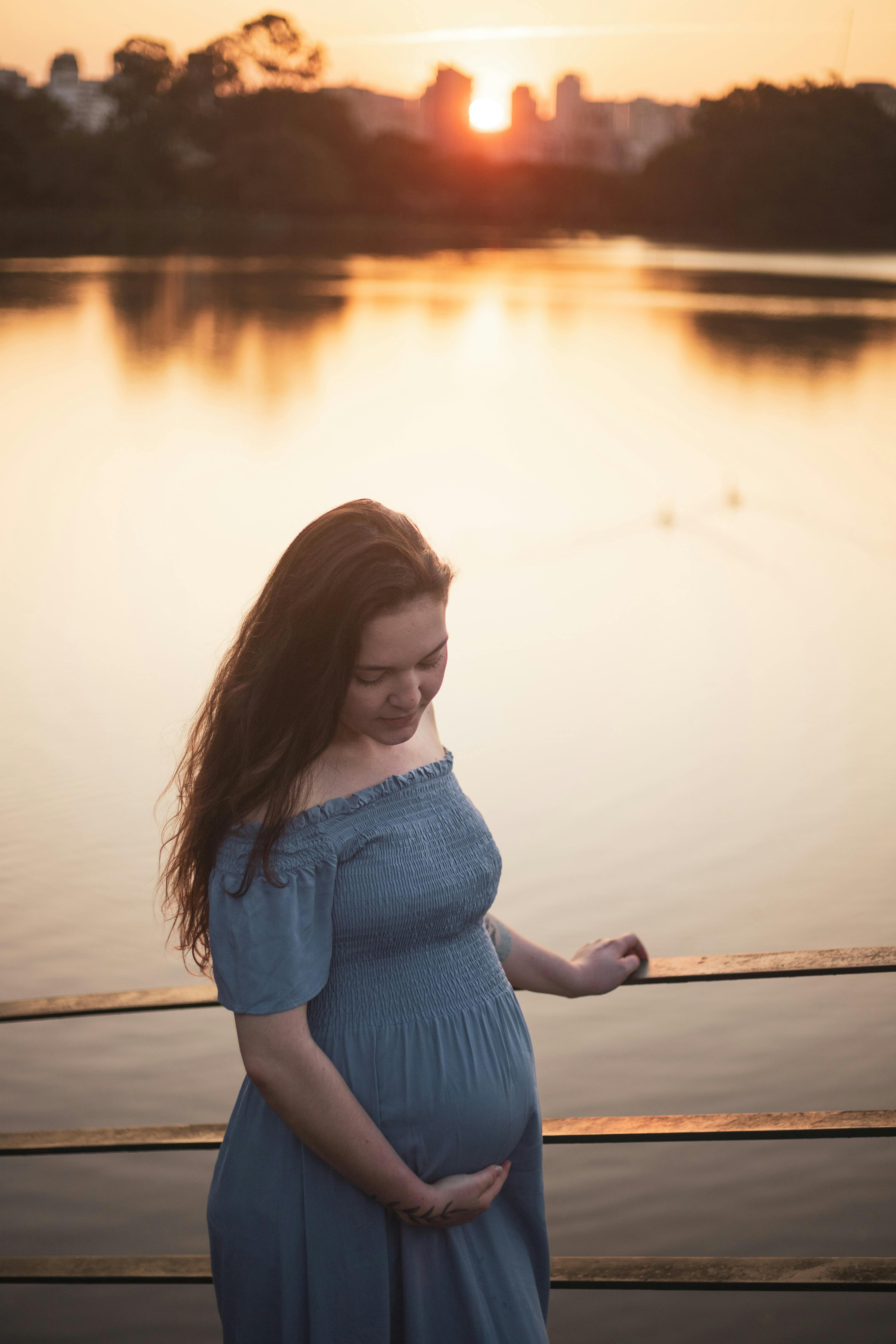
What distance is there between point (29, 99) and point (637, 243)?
15.4 metres

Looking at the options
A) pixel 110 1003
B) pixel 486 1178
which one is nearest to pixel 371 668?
pixel 486 1178

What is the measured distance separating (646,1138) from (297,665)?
75cm

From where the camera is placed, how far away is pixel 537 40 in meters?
31.2

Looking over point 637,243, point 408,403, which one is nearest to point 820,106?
point 637,243

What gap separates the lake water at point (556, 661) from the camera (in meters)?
4.51

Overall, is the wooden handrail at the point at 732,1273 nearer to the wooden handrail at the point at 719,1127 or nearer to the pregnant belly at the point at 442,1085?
the wooden handrail at the point at 719,1127

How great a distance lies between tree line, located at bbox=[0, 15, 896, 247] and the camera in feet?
66.7

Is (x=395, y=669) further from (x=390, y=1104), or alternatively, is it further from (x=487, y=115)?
(x=487, y=115)

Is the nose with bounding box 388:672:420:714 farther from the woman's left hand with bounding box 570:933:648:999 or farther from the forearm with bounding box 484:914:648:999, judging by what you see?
the woman's left hand with bounding box 570:933:648:999

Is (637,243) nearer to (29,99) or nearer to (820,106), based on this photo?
(820,106)

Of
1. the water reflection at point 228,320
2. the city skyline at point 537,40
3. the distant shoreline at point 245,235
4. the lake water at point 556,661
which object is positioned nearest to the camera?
the lake water at point 556,661

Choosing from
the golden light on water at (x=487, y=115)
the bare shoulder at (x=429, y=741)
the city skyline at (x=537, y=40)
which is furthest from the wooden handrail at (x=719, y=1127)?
the golden light on water at (x=487, y=115)

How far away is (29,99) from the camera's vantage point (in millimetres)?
29938

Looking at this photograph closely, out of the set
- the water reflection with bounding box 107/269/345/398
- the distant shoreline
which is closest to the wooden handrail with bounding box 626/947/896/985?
the distant shoreline
